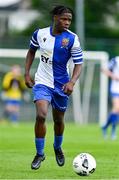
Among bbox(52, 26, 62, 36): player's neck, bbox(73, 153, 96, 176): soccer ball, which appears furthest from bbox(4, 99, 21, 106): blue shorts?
bbox(73, 153, 96, 176): soccer ball

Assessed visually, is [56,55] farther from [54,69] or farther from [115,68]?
[115,68]

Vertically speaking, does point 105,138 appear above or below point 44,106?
below

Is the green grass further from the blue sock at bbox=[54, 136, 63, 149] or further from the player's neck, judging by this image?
the player's neck

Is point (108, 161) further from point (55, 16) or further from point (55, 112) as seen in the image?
point (55, 16)

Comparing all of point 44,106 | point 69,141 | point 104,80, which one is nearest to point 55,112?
point 44,106

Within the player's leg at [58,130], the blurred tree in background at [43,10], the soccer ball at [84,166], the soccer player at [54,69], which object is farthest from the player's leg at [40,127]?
the blurred tree in background at [43,10]

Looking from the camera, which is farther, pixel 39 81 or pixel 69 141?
pixel 69 141

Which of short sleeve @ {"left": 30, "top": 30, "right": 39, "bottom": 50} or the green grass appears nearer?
the green grass

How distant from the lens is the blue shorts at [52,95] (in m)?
13.8

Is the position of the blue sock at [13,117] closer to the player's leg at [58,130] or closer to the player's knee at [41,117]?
the player's leg at [58,130]

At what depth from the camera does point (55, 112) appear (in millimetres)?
14133

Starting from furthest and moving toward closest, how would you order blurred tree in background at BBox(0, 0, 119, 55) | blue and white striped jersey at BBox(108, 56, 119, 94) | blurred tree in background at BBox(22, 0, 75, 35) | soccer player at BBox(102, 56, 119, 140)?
blurred tree in background at BBox(22, 0, 75, 35)
blurred tree in background at BBox(0, 0, 119, 55)
blue and white striped jersey at BBox(108, 56, 119, 94)
soccer player at BBox(102, 56, 119, 140)

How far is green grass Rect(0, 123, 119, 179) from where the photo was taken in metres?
13.2

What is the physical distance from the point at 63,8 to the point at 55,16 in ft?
0.58
